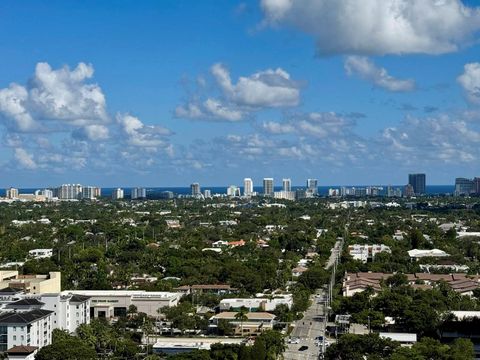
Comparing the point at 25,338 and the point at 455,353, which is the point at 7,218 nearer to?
the point at 25,338

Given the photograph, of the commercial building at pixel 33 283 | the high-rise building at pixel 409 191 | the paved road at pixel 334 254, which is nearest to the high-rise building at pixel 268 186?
the high-rise building at pixel 409 191

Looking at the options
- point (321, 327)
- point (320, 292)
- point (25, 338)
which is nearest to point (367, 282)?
point (320, 292)

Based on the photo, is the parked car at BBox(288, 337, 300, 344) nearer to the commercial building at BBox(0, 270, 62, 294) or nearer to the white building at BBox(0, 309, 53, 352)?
the white building at BBox(0, 309, 53, 352)

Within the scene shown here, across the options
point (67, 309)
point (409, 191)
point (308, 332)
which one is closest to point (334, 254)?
point (308, 332)

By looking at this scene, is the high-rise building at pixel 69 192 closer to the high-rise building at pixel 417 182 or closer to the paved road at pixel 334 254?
the high-rise building at pixel 417 182

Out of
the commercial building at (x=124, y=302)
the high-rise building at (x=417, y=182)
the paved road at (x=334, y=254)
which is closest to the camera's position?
the commercial building at (x=124, y=302)

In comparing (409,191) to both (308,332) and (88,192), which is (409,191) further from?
(308,332)
